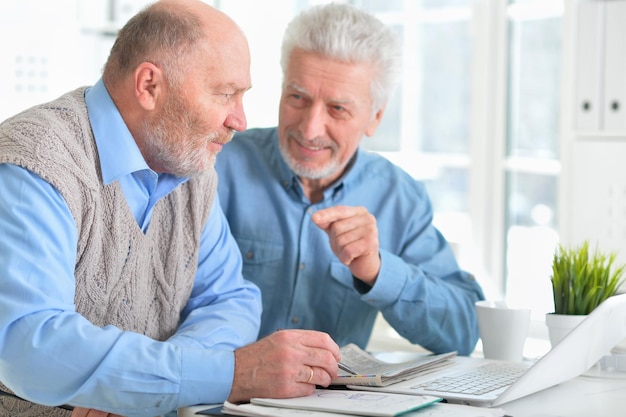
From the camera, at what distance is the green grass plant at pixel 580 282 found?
1.76 m

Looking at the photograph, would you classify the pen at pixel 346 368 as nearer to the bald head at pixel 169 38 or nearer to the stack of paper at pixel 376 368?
the stack of paper at pixel 376 368

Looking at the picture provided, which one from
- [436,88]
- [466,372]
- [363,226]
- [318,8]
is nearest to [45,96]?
[436,88]

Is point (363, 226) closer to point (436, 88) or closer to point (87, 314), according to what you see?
point (87, 314)

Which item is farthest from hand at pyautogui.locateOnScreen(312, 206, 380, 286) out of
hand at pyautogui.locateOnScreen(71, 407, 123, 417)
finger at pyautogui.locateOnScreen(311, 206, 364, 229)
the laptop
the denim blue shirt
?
hand at pyautogui.locateOnScreen(71, 407, 123, 417)

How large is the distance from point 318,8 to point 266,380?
110 cm

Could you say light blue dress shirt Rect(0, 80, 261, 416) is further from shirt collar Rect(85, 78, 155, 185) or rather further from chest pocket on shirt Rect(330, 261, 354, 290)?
chest pocket on shirt Rect(330, 261, 354, 290)

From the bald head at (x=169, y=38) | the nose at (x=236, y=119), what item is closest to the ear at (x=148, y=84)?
the bald head at (x=169, y=38)

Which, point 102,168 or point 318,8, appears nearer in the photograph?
point 102,168

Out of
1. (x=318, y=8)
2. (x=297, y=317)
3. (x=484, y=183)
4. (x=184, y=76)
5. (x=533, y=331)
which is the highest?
(x=318, y=8)

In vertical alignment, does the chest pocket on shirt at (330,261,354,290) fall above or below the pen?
above

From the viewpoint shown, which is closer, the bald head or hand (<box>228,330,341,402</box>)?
hand (<box>228,330,341,402</box>)

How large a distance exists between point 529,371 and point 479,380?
125mm

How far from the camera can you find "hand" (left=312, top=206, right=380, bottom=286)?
5.86ft

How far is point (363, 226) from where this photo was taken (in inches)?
72.1
